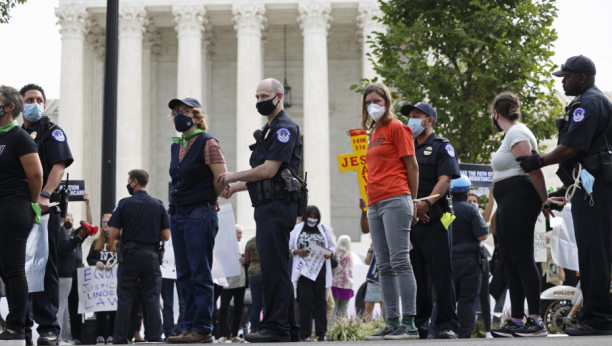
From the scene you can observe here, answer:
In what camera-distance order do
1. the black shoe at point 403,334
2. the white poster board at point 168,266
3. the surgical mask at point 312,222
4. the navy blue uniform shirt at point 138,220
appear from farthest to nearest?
the white poster board at point 168,266 → the surgical mask at point 312,222 → the navy blue uniform shirt at point 138,220 → the black shoe at point 403,334

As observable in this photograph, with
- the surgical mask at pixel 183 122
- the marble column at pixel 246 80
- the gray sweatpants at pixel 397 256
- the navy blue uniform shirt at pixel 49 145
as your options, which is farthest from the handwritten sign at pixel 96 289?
the marble column at pixel 246 80

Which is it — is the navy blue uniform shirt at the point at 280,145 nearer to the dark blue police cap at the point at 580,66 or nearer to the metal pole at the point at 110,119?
the dark blue police cap at the point at 580,66

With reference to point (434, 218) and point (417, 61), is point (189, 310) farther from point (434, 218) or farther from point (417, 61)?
point (417, 61)

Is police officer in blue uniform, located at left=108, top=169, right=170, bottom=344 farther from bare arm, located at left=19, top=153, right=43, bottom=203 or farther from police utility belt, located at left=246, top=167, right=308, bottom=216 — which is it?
police utility belt, located at left=246, top=167, right=308, bottom=216

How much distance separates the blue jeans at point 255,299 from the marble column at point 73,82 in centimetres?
2000

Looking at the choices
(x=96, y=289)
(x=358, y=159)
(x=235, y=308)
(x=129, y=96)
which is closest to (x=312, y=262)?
(x=358, y=159)

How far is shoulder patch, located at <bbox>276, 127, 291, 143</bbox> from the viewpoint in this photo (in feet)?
20.7

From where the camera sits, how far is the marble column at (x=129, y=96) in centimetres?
2948

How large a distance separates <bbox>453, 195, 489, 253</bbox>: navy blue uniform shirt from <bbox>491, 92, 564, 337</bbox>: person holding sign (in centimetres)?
245

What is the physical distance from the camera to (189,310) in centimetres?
673

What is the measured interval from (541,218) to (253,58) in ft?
67.3

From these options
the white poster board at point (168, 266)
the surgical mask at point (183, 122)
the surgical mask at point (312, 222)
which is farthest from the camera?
the white poster board at point (168, 266)

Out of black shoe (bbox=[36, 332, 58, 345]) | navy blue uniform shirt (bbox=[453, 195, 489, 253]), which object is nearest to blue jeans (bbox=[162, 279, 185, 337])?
black shoe (bbox=[36, 332, 58, 345])

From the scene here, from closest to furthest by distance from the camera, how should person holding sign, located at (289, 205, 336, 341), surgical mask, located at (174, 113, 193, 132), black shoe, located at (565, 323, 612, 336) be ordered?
black shoe, located at (565, 323, 612, 336) → surgical mask, located at (174, 113, 193, 132) → person holding sign, located at (289, 205, 336, 341)
